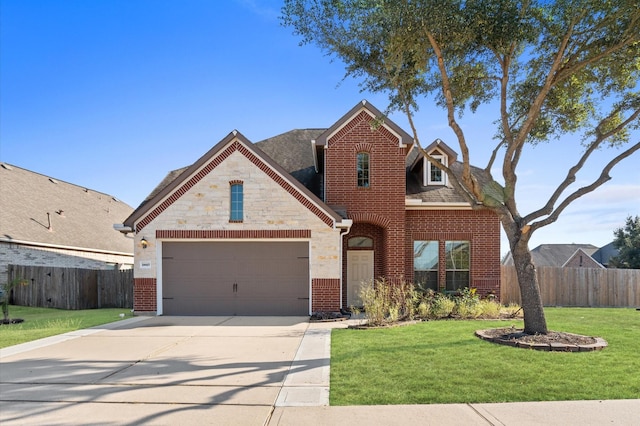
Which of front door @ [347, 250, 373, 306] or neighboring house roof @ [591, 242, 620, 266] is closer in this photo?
front door @ [347, 250, 373, 306]

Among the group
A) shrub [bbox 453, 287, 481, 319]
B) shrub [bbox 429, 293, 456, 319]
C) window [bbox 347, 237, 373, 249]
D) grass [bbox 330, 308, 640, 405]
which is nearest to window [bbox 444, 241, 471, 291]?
shrub [bbox 453, 287, 481, 319]

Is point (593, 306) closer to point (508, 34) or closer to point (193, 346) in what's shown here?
point (508, 34)

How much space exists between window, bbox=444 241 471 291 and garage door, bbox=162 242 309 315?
567 centimetres

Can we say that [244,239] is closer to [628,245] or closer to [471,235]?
[471,235]

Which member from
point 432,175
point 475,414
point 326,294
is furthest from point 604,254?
point 475,414

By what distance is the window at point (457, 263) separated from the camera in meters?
16.2

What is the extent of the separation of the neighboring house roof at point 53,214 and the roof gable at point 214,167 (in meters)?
9.68

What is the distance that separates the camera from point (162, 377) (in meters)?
6.77

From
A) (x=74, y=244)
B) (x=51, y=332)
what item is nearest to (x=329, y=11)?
(x=51, y=332)

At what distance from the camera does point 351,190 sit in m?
15.5

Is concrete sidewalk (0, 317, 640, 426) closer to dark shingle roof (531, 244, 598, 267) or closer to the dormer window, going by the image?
the dormer window

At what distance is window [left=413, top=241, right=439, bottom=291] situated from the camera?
53.2 feet

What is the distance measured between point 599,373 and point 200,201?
11.6 meters

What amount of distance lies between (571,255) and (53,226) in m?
45.6
